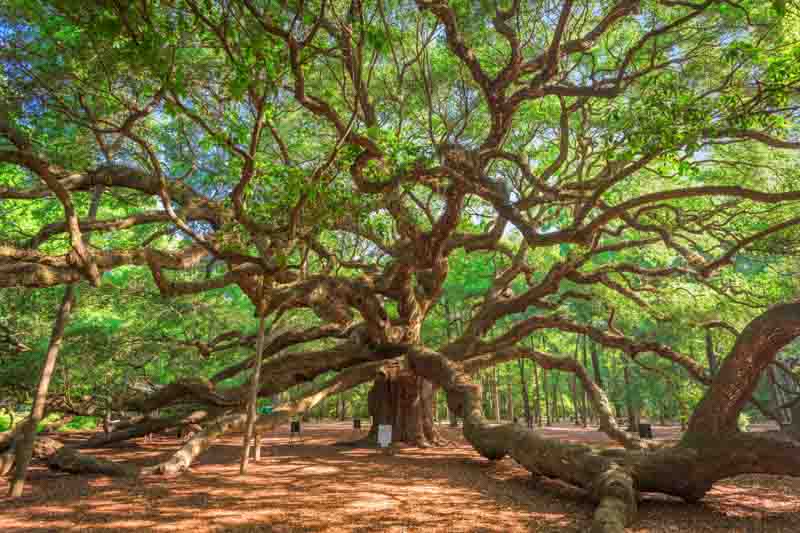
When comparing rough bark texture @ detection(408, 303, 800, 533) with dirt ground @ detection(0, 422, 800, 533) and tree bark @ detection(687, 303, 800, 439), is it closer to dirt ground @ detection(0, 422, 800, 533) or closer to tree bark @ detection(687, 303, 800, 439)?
tree bark @ detection(687, 303, 800, 439)

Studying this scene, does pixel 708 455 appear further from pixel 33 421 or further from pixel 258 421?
pixel 33 421

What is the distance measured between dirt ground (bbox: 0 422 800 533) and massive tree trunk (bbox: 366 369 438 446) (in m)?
3.51

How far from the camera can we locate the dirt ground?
448cm

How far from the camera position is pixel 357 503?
5.34m

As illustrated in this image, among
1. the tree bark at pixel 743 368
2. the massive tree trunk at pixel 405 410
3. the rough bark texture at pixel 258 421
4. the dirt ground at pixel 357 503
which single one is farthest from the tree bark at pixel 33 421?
the tree bark at pixel 743 368

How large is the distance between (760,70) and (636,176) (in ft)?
11.8

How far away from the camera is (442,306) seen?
21219 mm

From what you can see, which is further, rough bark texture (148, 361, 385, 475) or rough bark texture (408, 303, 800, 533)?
rough bark texture (148, 361, 385, 475)

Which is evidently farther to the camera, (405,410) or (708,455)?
(405,410)

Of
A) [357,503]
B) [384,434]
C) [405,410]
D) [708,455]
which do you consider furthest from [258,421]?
[708,455]

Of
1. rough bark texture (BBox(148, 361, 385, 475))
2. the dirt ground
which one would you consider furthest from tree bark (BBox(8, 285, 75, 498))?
rough bark texture (BBox(148, 361, 385, 475))

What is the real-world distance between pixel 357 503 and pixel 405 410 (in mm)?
6464

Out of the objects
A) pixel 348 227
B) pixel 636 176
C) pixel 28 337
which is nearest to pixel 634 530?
pixel 348 227

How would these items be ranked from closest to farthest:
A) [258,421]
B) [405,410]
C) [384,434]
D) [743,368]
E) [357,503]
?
[743,368] < [357,503] < [258,421] < [384,434] < [405,410]
